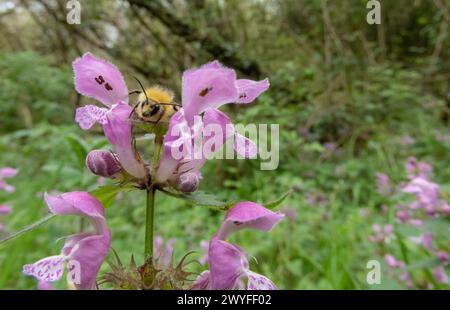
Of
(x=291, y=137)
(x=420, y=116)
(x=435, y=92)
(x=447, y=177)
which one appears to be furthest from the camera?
(x=435, y=92)

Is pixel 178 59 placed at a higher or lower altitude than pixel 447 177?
higher

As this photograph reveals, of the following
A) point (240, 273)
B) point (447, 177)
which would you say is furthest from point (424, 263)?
point (447, 177)

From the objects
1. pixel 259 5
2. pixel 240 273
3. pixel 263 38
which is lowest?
pixel 240 273

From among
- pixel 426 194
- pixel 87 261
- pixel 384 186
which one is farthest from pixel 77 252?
pixel 384 186

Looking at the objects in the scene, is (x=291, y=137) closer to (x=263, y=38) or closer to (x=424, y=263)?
(x=424, y=263)

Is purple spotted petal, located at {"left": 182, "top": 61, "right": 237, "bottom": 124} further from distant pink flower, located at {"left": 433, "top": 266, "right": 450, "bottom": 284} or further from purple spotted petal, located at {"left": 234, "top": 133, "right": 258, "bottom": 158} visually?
distant pink flower, located at {"left": 433, "top": 266, "right": 450, "bottom": 284}

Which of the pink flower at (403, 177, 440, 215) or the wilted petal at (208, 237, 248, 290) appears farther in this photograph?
the pink flower at (403, 177, 440, 215)

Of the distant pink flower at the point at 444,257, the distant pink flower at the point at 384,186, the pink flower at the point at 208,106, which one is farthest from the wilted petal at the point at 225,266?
the distant pink flower at the point at 384,186

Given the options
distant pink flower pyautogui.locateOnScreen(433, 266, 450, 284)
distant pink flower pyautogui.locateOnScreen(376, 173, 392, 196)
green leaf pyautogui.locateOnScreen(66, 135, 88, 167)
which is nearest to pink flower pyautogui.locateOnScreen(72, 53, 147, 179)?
green leaf pyautogui.locateOnScreen(66, 135, 88, 167)
